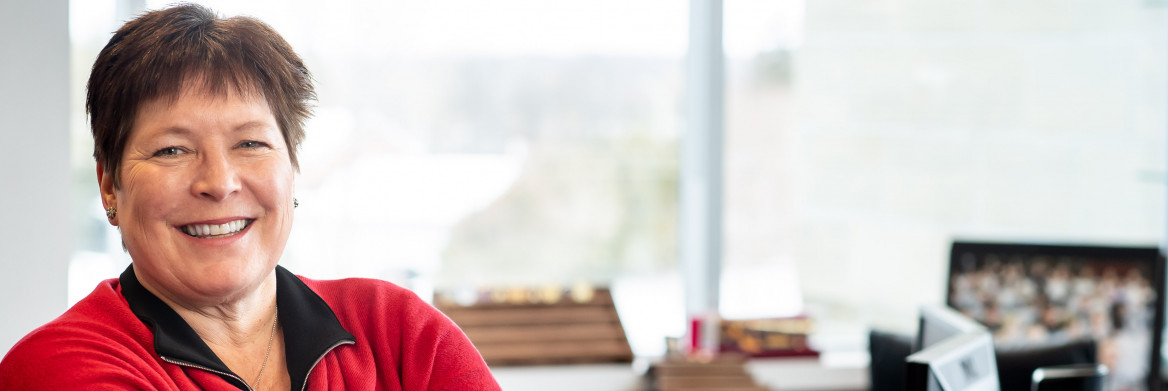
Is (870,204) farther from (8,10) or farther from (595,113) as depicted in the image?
(8,10)

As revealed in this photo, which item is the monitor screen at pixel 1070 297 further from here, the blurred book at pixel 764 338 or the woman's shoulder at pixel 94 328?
the woman's shoulder at pixel 94 328

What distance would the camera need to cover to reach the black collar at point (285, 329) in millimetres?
1237

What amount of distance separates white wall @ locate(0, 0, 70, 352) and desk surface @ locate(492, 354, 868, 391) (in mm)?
1216

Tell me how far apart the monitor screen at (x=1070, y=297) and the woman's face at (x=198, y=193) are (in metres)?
2.12

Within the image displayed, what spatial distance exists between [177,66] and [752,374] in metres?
2.01

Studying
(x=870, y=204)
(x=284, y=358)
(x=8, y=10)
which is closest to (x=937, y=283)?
(x=870, y=204)

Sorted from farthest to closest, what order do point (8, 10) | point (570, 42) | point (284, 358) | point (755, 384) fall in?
point (570, 42) < point (755, 384) < point (8, 10) < point (284, 358)

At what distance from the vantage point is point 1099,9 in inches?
125

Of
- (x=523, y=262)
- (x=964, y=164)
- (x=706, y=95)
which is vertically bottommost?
(x=523, y=262)

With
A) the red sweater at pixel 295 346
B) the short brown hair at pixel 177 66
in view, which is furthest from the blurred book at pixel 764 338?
the short brown hair at pixel 177 66

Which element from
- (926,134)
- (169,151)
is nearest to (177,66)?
(169,151)

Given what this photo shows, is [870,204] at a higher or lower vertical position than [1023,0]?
lower

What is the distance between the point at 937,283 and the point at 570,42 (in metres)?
1.36

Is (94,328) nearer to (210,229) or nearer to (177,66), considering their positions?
(210,229)
